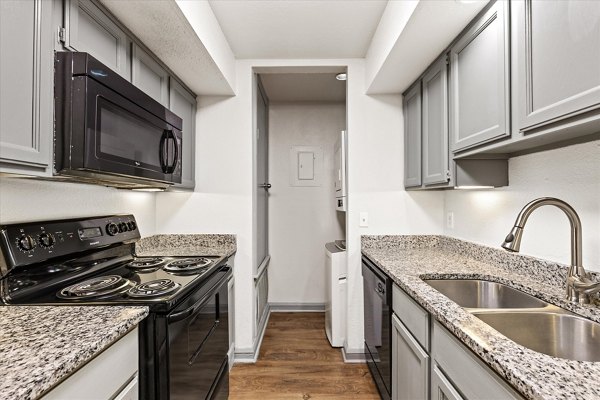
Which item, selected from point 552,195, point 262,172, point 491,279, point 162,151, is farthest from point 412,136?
point 162,151

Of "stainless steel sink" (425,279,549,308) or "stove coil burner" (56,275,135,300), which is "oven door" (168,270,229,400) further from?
"stainless steel sink" (425,279,549,308)

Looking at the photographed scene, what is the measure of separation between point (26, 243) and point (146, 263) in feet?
2.00

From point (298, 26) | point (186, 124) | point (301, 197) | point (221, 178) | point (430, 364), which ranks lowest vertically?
point (430, 364)

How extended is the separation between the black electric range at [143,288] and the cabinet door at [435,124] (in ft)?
4.72

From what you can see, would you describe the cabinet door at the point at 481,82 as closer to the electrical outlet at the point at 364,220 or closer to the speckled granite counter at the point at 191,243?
the electrical outlet at the point at 364,220

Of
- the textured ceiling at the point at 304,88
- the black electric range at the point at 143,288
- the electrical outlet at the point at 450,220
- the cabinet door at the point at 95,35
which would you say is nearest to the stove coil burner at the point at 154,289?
the black electric range at the point at 143,288

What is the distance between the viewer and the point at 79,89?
1094 millimetres

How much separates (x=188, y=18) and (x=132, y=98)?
46 cm

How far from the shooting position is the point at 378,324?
6.40 ft

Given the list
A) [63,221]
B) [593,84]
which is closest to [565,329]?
[593,84]

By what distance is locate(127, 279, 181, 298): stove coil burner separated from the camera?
1184mm

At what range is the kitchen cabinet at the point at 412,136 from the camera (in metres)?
2.20

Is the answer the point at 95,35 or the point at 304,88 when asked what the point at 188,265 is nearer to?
the point at 95,35

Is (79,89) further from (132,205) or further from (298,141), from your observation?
(298,141)
